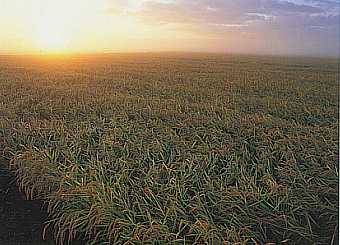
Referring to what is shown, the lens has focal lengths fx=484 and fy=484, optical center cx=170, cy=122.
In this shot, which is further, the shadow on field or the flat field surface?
the shadow on field

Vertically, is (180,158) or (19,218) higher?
(180,158)

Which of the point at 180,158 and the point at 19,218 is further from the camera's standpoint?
the point at 180,158

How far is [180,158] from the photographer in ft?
9.26

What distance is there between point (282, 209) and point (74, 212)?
100 cm

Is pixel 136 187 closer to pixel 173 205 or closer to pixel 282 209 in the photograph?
pixel 173 205

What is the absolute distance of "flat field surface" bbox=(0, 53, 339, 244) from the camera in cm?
221

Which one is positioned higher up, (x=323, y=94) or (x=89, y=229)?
(x=323, y=94)

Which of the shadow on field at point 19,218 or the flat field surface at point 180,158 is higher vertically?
the flat field surface at point 180,158

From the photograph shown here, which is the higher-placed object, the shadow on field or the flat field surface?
the flat field surface

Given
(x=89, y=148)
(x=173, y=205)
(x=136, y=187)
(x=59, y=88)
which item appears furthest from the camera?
(x=59, y=88)

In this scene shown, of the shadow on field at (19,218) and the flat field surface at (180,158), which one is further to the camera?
the shadow on field at (19,218)

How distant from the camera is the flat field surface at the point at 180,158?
2.21m

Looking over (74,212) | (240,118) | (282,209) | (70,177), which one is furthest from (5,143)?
(282,209)

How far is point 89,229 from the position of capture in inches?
90.0
